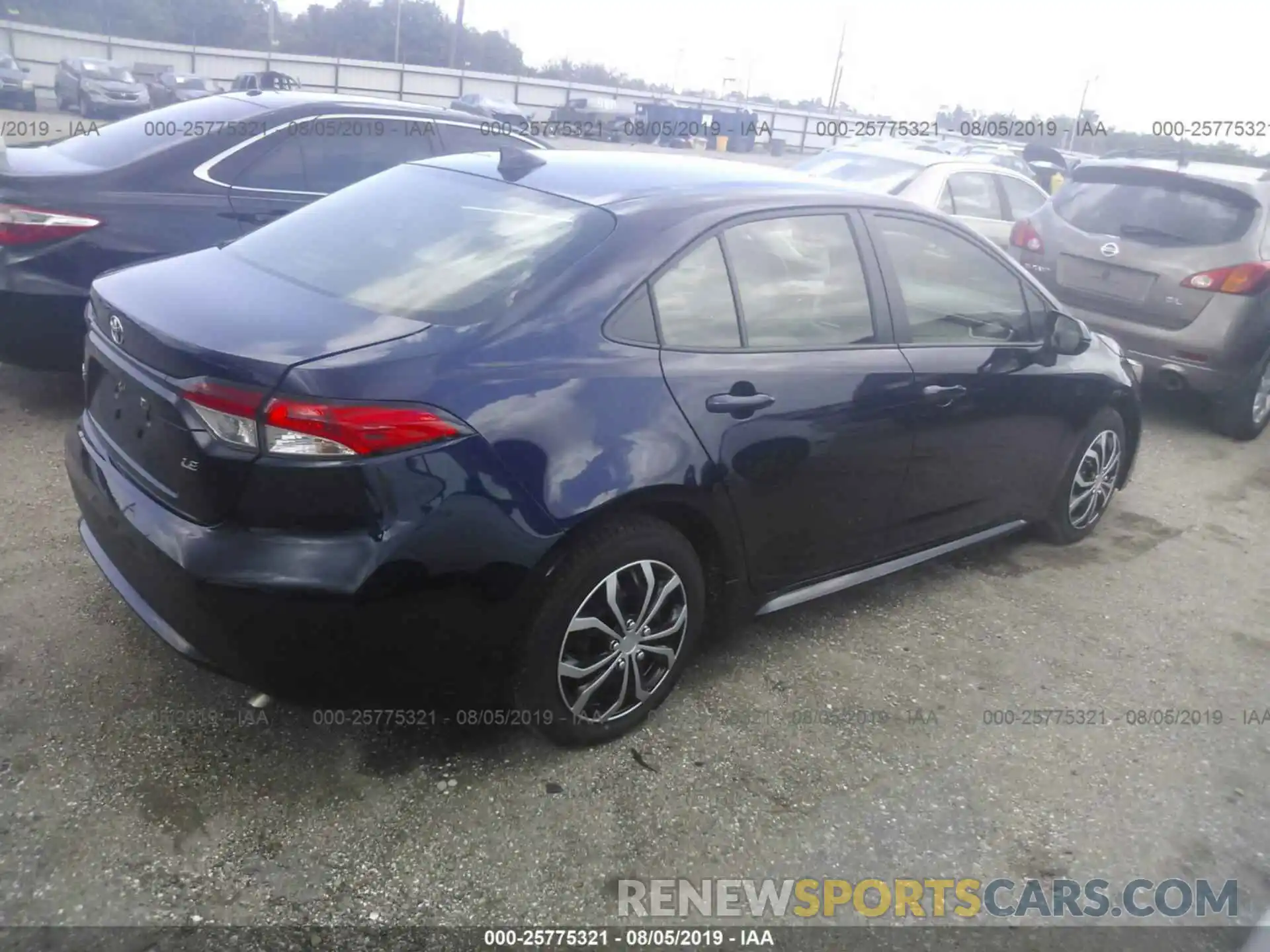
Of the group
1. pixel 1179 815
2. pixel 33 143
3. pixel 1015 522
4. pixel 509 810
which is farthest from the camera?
pixel 33 143

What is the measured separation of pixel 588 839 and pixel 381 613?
815 mm

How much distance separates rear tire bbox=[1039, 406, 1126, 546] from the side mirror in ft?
1.62

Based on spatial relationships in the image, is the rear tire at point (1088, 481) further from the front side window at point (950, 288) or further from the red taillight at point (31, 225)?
the red taillight at point (31, 225)

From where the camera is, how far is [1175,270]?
21.0 ft

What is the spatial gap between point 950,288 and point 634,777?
2174 millimetres

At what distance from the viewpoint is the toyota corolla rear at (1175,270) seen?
6.28 meters

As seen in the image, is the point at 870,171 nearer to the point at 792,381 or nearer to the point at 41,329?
the point at 792,381

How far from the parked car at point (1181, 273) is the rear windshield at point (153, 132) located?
5378mm

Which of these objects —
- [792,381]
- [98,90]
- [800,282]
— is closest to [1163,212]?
[800,282]

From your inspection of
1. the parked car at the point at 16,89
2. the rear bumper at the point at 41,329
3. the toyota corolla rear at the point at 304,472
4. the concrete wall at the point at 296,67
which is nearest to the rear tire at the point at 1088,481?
the toyota corolla rear at the point at 304,472

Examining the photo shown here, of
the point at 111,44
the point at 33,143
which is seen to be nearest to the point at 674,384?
the point at 33,143

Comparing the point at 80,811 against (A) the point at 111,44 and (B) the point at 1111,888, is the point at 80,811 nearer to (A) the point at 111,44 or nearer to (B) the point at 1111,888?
(B) the point at 1111,888

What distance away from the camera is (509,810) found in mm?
2674

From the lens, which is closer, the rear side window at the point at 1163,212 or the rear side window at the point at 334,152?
the rear side window at the point at 334,152
